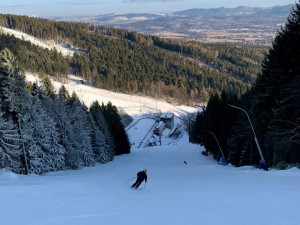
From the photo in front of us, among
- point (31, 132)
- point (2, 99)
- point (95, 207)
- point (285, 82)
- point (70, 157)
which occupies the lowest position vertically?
point (70, 157)

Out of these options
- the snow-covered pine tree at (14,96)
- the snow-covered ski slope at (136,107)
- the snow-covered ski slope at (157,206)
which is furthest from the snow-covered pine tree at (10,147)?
the snow-covered ski slope at (136,107)

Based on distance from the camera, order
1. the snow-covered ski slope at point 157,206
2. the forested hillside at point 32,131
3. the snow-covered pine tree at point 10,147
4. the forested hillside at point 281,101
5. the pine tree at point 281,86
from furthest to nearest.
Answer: the forested hillside at point 32,131 → the snow-covered pine tree at point 10,147 → the pine tree at point 281,86 → the forested hillside at point 281,101 → the snow-covered ski slope at point 157,206

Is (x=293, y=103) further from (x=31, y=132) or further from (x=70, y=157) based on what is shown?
(x=70, y=157)

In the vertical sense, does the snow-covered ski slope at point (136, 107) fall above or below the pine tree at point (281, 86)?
below

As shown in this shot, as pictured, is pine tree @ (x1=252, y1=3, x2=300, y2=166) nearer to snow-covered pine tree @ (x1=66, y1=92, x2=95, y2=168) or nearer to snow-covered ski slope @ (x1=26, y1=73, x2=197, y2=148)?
snow-covered pine tree @ (x1=66, y1=92, x2=95, y2=168)

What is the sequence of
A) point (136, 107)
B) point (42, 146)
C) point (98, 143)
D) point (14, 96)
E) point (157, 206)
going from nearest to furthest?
point (157, 206) → point (14, 96) → point (42, 146) → point (98, 143) → point (136, 107)

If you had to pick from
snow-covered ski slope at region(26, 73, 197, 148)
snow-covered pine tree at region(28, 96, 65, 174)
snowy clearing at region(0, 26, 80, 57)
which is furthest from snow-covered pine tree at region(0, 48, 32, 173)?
snowy clearing at region(0, 26, 80, 57)

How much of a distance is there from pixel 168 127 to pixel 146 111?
16277mm

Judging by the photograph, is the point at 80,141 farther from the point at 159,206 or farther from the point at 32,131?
the point at 159,206

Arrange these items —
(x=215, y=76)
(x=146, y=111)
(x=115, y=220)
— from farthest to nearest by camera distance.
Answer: (x=215, y=76), (x=146, y=111), (x=115, y=220)

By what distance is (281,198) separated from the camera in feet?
33.8

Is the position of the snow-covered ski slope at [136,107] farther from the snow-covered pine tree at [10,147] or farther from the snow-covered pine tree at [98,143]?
the snow-covered pine tree at [10,147]

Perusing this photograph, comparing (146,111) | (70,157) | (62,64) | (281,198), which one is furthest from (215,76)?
(281,198)

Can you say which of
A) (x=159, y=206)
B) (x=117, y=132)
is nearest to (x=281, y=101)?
(x=159, y=206)
